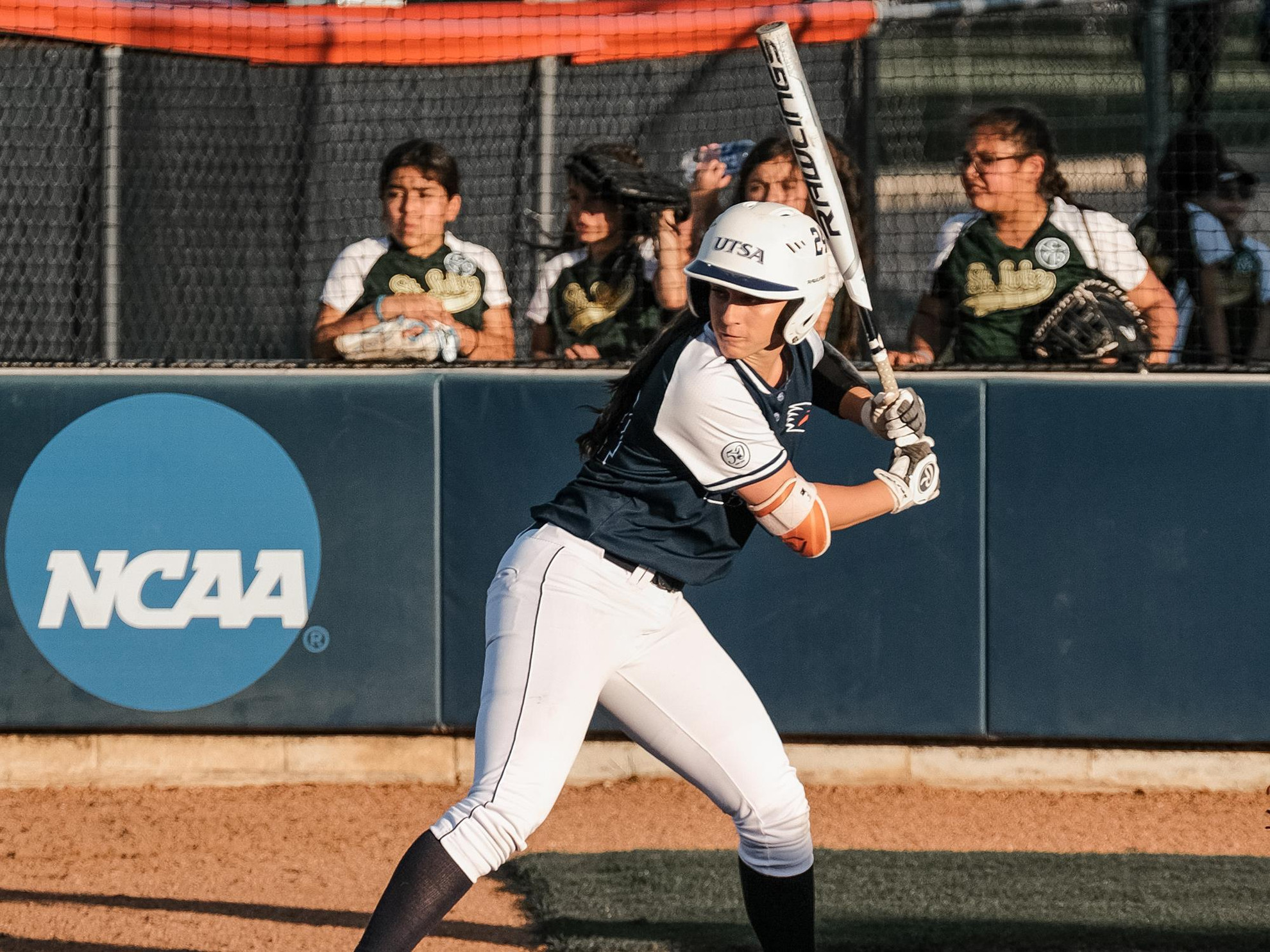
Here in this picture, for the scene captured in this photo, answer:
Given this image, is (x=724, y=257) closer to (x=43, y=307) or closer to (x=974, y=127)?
(x=974, y=127)

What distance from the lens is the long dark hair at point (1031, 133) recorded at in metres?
5.05

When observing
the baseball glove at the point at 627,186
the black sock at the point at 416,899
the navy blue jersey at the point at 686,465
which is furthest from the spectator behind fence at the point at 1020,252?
the black sock at the point at 416,899

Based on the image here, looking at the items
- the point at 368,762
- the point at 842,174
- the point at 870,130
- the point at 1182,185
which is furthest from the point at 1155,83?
the point at 368,762

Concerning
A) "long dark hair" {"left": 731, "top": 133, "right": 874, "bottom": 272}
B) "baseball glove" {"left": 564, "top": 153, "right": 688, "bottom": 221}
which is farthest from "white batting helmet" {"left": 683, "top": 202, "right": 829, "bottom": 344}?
"baseball glove" {"left": 564, "top": 153, "right": 688, "bottom": 221}

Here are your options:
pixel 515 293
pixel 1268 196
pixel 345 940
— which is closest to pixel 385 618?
pixel 515 293

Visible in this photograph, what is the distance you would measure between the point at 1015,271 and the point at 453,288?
195cm

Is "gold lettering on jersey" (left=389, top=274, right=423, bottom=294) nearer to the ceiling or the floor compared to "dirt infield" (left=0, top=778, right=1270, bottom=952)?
nearer to the ceiling

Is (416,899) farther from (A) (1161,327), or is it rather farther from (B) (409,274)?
(A) (1161,327)

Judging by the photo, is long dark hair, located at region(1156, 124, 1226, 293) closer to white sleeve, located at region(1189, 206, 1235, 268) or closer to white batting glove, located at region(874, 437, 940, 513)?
white sleeve, located at region(1189, 206, 1235, 268)

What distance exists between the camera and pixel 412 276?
17.4ft

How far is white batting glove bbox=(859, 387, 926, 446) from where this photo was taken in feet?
10.6

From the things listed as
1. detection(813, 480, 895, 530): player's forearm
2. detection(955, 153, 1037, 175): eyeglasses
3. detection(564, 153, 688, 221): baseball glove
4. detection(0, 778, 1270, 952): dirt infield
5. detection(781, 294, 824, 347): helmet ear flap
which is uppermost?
detection(955, 153, 1037, 175): eyeglasses

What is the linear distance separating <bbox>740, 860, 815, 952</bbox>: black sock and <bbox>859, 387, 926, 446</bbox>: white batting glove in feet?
3.16

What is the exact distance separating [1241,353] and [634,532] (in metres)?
3.00
